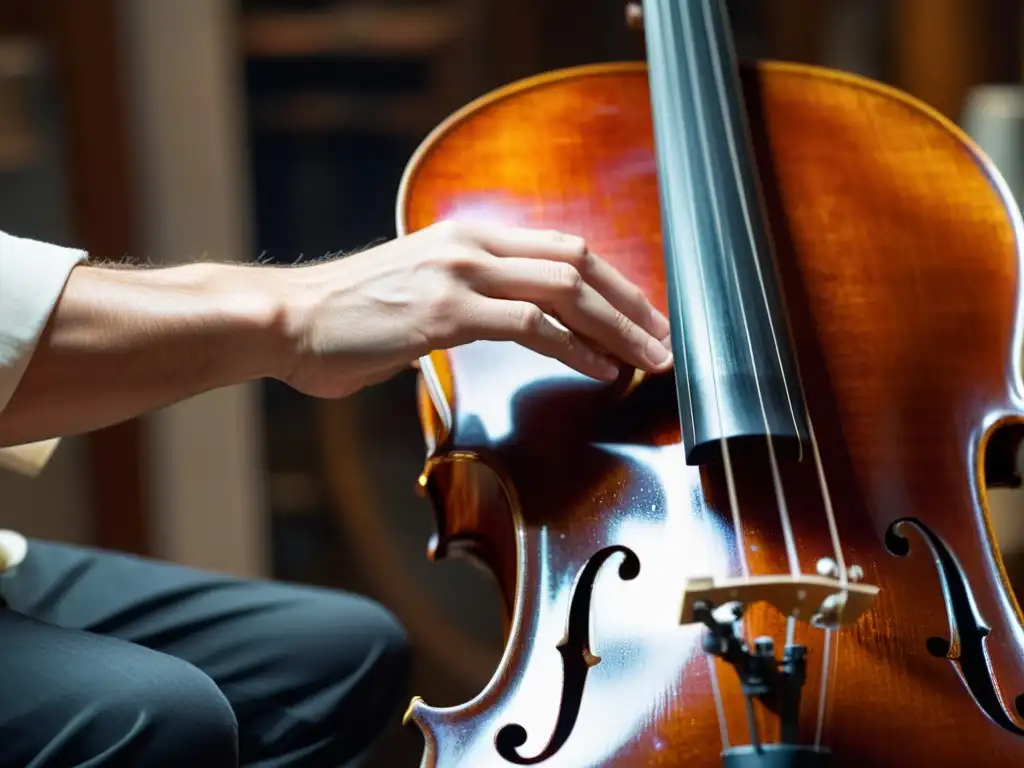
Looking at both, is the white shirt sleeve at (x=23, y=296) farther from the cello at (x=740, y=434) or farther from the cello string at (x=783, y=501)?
the cello string at (x=783, y=501)

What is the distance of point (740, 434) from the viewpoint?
20.8 inches

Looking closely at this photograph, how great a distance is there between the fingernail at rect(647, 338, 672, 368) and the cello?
1cm

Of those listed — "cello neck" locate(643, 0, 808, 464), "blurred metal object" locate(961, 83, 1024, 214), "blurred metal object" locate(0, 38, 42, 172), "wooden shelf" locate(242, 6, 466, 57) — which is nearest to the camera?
"cello neck" locate(643, 0, 808, 464)

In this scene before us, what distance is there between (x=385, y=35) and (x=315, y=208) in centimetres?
29

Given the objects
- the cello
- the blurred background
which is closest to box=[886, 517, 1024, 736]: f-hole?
the cello

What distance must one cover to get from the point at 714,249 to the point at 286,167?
1205mm

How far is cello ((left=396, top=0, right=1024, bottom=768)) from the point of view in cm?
47

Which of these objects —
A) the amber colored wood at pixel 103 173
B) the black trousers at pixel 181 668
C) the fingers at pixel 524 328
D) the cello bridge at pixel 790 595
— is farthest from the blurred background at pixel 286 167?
the cello bridge at pixel 790 595

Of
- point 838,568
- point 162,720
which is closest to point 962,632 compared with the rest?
point 838,568

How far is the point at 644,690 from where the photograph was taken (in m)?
0.48

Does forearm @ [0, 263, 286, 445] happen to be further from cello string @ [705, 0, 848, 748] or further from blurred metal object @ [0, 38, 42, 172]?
blurred metal object @ [0, 38, 42, 172]

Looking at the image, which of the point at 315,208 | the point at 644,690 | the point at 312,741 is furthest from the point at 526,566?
the point at 315,208

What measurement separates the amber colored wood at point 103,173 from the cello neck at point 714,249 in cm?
96

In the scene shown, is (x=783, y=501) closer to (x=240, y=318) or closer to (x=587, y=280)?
(x=587, y=280)
